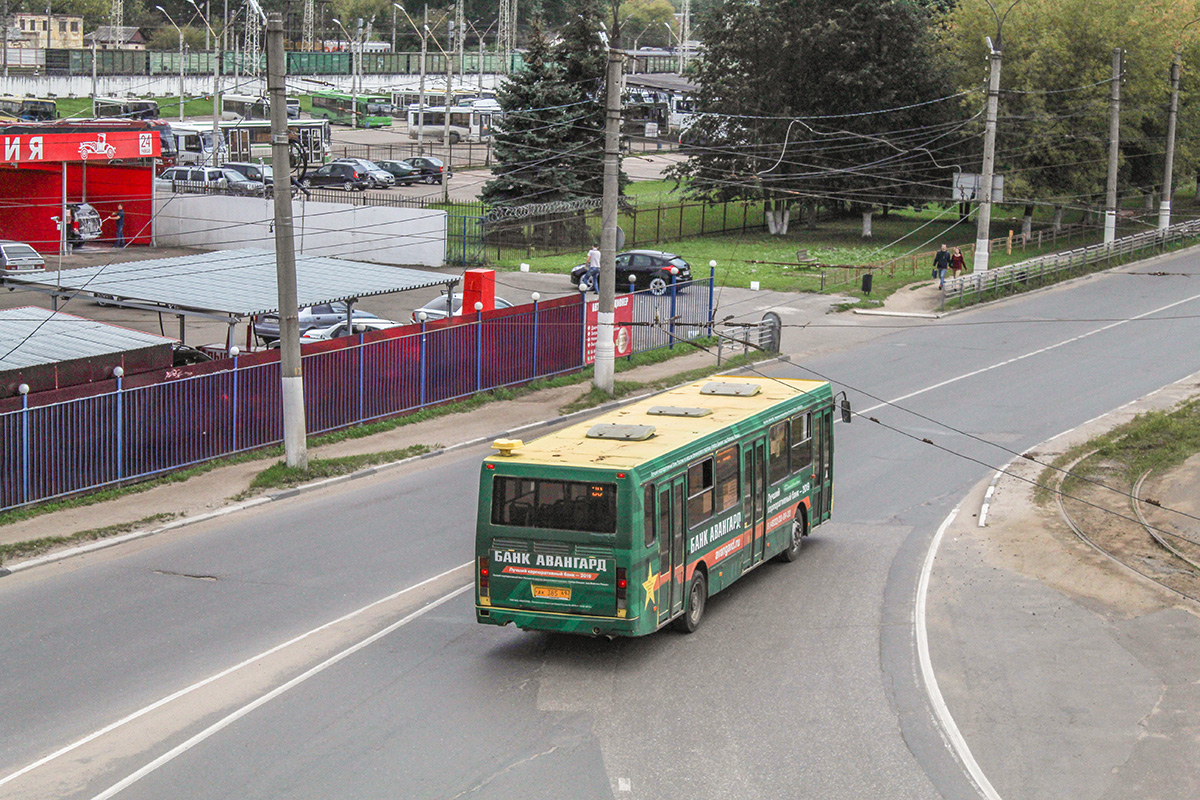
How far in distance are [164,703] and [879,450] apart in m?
16.0

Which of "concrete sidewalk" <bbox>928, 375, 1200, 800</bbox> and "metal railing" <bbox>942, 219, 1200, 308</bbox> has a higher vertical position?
"metal railing" <bbox>942, 219, 1200, 308</bbox>

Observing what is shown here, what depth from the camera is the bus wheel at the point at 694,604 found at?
1419cm

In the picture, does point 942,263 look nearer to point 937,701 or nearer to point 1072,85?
point 1072,85

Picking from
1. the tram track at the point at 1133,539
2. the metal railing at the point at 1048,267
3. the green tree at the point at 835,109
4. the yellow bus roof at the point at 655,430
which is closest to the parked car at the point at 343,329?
the yellow bus roof at the point at 655,430

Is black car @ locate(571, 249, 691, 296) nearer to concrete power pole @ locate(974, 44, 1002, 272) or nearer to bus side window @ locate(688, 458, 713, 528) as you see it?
concrete power pole @ locate(974, 44, 1002, 272)

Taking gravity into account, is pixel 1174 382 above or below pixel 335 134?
below

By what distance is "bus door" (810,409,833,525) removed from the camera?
59.0ft

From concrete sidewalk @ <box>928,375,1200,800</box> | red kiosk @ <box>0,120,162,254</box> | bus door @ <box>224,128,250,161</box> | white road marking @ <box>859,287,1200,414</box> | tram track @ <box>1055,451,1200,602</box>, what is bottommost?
concrete sidewalk @ <box>928,375,1200,800</box>

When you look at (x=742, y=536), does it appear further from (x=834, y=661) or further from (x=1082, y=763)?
(x=1082, y=763)

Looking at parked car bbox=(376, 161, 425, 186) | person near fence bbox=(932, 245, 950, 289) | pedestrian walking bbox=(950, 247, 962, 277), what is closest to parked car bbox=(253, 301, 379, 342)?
person near fence bbox=(932, 245, 950, 289)

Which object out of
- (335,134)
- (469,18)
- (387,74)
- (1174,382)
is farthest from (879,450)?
(469,18)

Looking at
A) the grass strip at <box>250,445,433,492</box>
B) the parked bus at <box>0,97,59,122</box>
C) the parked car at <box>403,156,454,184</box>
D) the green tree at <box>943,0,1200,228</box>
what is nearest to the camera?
the grass strip at <box>250,445,433,492</box>

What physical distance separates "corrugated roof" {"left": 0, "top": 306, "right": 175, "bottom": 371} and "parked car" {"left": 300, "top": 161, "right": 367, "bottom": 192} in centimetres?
3922

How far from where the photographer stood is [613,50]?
2975 cm
